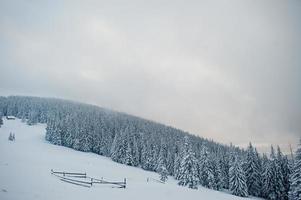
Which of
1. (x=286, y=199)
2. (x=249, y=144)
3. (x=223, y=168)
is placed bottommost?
(x=286, y=199)

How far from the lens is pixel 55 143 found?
333 feet

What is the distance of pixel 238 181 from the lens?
64125 mm

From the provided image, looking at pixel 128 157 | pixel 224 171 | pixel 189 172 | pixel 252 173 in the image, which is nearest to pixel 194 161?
pixel 189 172

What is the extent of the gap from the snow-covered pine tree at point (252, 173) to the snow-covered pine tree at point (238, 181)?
9.25m

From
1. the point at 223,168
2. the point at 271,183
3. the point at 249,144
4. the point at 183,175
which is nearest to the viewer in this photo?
the point at 183,175

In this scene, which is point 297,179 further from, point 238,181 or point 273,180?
point 273,180

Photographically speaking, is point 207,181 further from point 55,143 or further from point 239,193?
point 55,143

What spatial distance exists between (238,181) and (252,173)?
464 inches

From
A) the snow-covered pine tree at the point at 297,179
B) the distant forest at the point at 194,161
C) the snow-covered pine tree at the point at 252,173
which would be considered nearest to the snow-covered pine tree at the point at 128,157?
the distant forest at the point at 194,161

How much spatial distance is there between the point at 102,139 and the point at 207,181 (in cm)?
5358

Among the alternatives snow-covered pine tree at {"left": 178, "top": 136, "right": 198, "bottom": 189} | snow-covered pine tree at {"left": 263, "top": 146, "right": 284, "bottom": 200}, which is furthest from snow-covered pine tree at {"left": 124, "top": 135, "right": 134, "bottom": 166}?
snow-covered pine tree at {"left": 263, "top": 146, "right": 284, "bottom": 200}

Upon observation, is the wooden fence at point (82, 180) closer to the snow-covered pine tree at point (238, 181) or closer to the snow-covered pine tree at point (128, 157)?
the snow-covered pine tree at point (238, 181)

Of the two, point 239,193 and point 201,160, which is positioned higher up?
point 201,160

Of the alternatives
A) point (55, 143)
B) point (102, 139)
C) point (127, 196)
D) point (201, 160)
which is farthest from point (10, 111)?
point (127, 196)
